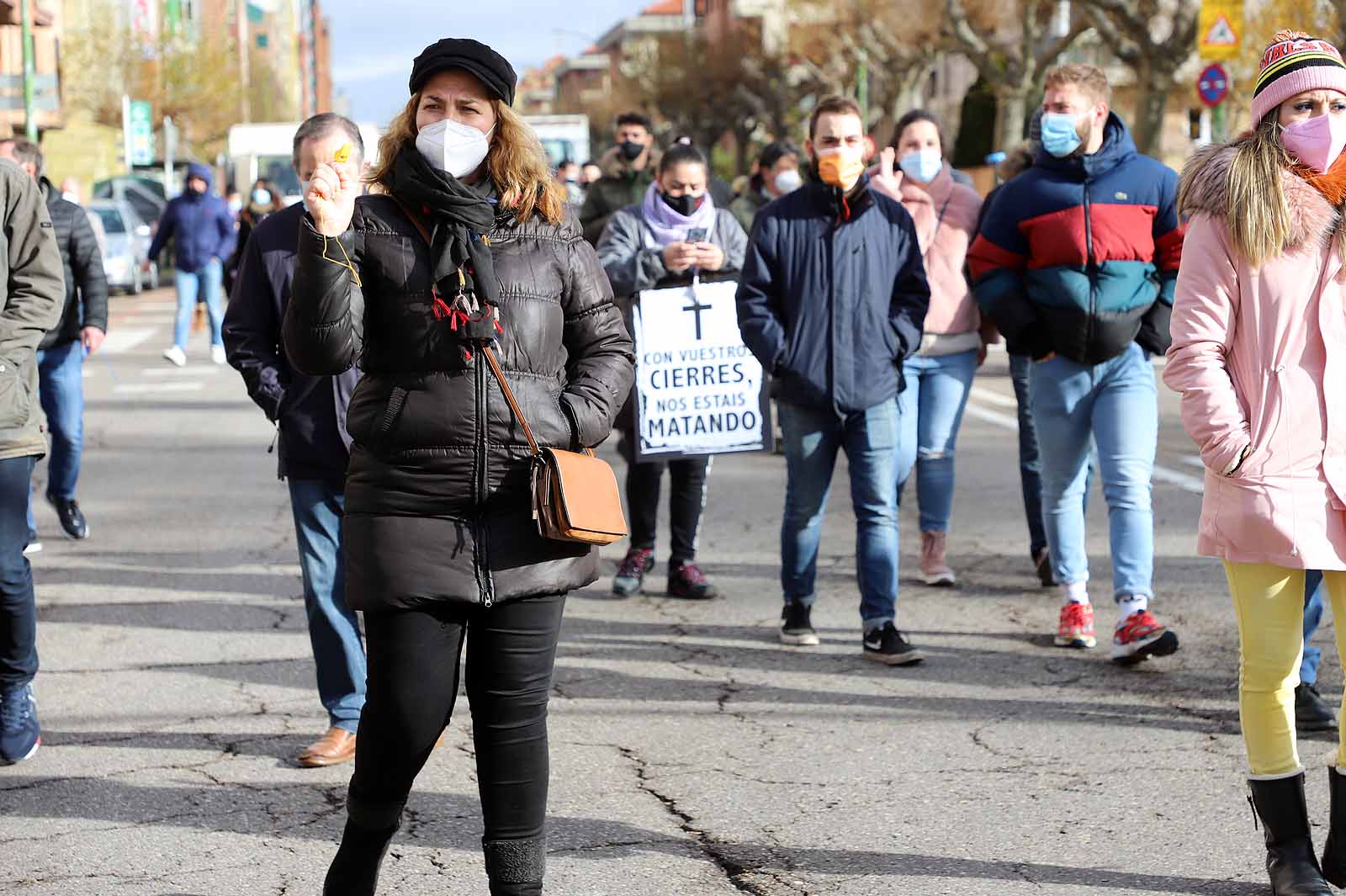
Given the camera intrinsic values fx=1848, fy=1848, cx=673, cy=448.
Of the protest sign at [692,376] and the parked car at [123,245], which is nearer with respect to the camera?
the protest sign at [692,376]

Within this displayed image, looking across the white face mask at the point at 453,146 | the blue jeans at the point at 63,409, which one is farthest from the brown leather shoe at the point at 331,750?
the blue jeans at the point at 63,409

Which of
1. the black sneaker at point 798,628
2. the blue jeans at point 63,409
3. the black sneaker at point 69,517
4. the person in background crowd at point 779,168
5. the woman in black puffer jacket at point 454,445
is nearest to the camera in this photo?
the woman in black puffer jacket at point 454,445

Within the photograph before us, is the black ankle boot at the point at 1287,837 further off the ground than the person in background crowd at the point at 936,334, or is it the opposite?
the person in background crowd at the point at 936,334

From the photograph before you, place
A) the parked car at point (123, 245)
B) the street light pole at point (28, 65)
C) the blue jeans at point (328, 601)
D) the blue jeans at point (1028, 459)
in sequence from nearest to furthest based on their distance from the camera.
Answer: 1. the blue jeans at point (328, 601)
2. the blue jeans at point (1028, 459)
3. the parked car at point (123, 245)
4. the street light pole at point (28, 65)

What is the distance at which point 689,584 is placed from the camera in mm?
7902

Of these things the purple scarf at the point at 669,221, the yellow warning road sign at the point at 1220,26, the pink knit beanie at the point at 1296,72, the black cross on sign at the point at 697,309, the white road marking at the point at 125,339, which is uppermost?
the yellow warning road sign at the point at 1220,26

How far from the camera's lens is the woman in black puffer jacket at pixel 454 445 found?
3535mm

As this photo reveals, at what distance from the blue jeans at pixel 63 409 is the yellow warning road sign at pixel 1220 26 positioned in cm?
1616

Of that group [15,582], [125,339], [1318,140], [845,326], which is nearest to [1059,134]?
[845,326]

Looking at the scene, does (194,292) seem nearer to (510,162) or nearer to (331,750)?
(331,750)

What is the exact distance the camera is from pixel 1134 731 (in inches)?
220

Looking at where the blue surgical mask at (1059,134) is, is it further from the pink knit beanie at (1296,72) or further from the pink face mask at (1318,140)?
the pink face mask at (1318,140)

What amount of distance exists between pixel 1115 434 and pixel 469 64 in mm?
3529

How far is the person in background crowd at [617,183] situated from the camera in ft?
31.9
